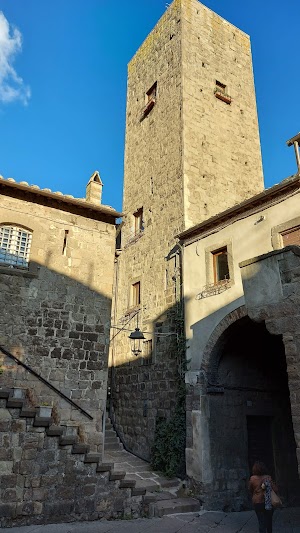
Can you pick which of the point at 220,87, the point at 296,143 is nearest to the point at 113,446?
the point at 296,143

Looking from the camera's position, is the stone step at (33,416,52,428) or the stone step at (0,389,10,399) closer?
the stone step at (0,389,10,399)

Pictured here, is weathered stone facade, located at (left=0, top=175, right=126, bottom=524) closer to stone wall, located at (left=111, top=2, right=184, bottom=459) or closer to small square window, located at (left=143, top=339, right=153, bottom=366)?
stone wall, located at (left=111, top=2, right=184, bottom=459)

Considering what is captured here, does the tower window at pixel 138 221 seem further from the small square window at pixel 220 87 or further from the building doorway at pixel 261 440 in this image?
the building doorway at pixel 261 440

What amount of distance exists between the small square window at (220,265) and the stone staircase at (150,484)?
18.3 feet

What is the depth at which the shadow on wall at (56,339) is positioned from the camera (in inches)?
348

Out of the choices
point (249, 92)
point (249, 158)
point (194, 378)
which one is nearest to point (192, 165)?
point (249, 158)

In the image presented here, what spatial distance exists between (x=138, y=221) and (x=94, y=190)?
5.94 meters

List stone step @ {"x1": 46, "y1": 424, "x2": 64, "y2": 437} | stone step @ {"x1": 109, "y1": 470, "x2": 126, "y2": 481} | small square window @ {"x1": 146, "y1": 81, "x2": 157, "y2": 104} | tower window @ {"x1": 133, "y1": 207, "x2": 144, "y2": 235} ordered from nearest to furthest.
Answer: stone step @ {"x1": 46, "y1": 424, "x2": 64, "y2": 437}
stone step @ {"x1": 109, "y1": 470, "x2": 126, "y2": 481}
tower window @ {"x1": 133, "y1": 207, "x2": 144, "y2": 235}
small square window @ {"x1": 146, "y1": 81, "x2": 157, "y2": 104}

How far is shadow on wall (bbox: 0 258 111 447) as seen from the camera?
8.84 metres

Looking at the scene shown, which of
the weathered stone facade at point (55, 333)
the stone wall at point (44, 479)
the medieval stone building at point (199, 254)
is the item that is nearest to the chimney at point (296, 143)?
the medieval stone building at point (199, 254)

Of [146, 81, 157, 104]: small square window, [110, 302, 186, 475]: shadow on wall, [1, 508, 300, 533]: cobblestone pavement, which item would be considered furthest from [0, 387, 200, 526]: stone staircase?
[146, 81, 157, 104]: small square window

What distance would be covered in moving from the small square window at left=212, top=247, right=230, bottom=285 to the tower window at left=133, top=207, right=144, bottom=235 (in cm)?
550

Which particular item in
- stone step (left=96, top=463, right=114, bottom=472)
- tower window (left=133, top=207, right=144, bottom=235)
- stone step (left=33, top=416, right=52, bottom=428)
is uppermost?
→ tower window (left=133, top=207, right=144, bottom=235)

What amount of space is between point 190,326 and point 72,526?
5.99m
